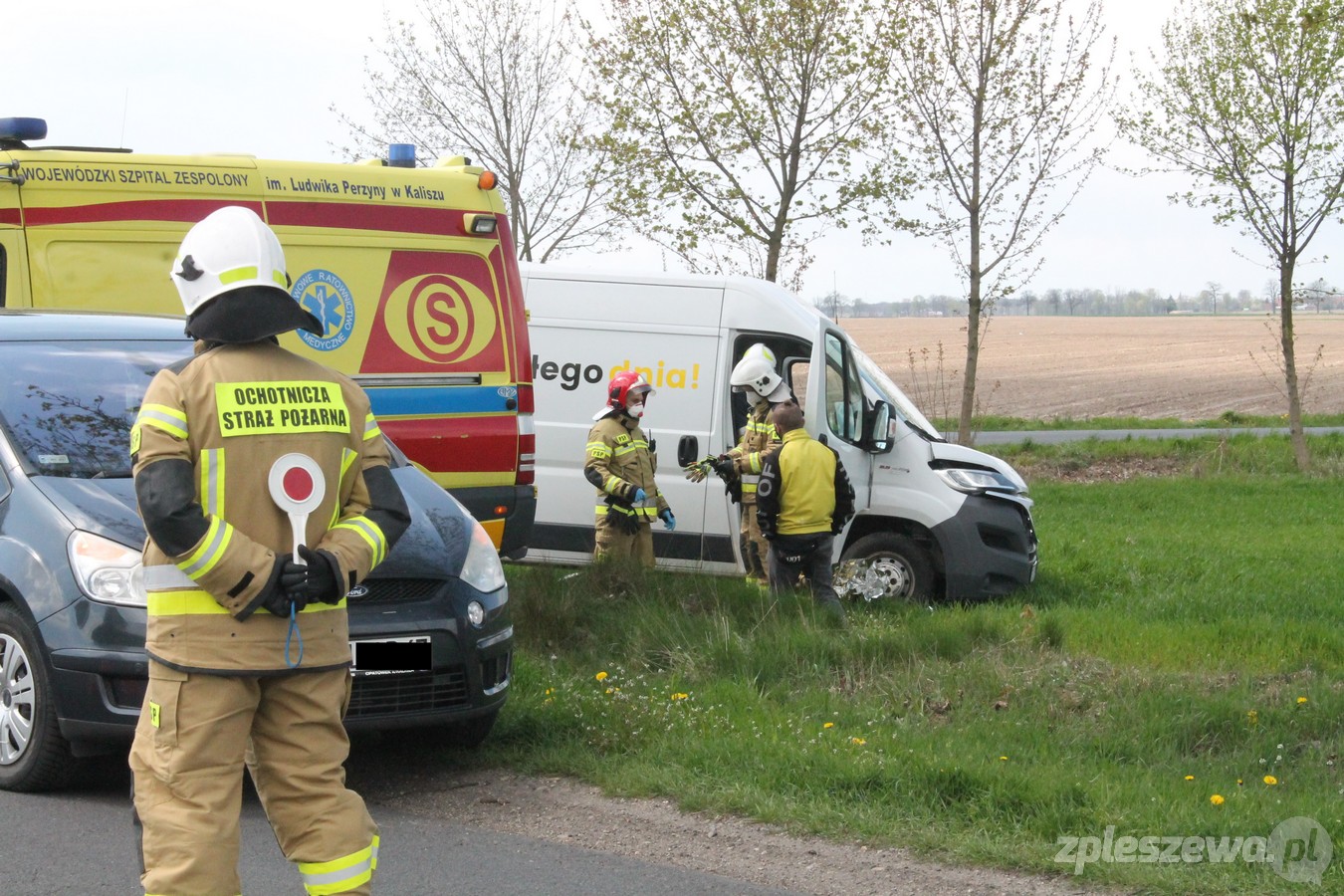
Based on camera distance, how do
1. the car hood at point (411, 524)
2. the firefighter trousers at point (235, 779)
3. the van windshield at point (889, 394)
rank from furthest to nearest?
the van windshield at point (889, 394) → the car hood at point (411, 524) → the firefighter trousers at point (235, 779)

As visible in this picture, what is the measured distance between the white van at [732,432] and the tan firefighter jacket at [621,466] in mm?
715

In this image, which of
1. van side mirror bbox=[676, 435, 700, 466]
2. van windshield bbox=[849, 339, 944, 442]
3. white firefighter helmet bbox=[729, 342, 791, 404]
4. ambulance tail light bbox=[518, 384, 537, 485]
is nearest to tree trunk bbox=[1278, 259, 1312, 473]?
van windshield bbox=[849, 339, 944, 442]

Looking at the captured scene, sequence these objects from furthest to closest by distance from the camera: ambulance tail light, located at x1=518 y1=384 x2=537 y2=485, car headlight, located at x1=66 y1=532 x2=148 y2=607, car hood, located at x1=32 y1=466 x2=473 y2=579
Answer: ambulance tail light, located at x1=518 y1=384 x2=537 y2=485 < car hood, located at x1=32 y1=466 x2=473 y2=579 < car headlight, located at x1=66 y1=532 x2=148 y2=607

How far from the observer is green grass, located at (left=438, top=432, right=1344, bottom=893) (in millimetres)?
4973

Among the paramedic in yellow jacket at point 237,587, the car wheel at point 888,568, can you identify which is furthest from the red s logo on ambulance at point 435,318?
the paramedic in yellow jacket at point 237,587

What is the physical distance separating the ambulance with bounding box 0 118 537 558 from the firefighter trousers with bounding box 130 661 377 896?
4939 mm

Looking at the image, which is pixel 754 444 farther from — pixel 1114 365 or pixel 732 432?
pixel 1114 365

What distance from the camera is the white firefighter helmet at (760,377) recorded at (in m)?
8.89

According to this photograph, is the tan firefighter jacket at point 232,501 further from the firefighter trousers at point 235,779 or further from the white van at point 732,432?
the white van at point 732,432

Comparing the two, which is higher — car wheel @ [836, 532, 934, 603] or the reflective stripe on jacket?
the reflective stripe on jacket

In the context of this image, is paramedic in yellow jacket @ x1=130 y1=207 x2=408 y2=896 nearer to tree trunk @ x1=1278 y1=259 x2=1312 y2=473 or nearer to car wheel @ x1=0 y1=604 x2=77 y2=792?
car wheel @ x1=0 y1=604 x2=77 y2=792

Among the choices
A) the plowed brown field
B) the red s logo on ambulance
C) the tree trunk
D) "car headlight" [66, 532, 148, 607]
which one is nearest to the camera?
"car headlight" [66, 532, 148, 607]

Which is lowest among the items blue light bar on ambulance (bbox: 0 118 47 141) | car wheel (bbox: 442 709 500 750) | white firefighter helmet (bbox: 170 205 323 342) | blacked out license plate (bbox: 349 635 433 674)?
car wheel (bbox: 442 709 500 750)

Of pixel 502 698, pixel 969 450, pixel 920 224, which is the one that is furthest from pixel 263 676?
pixel 920 224
